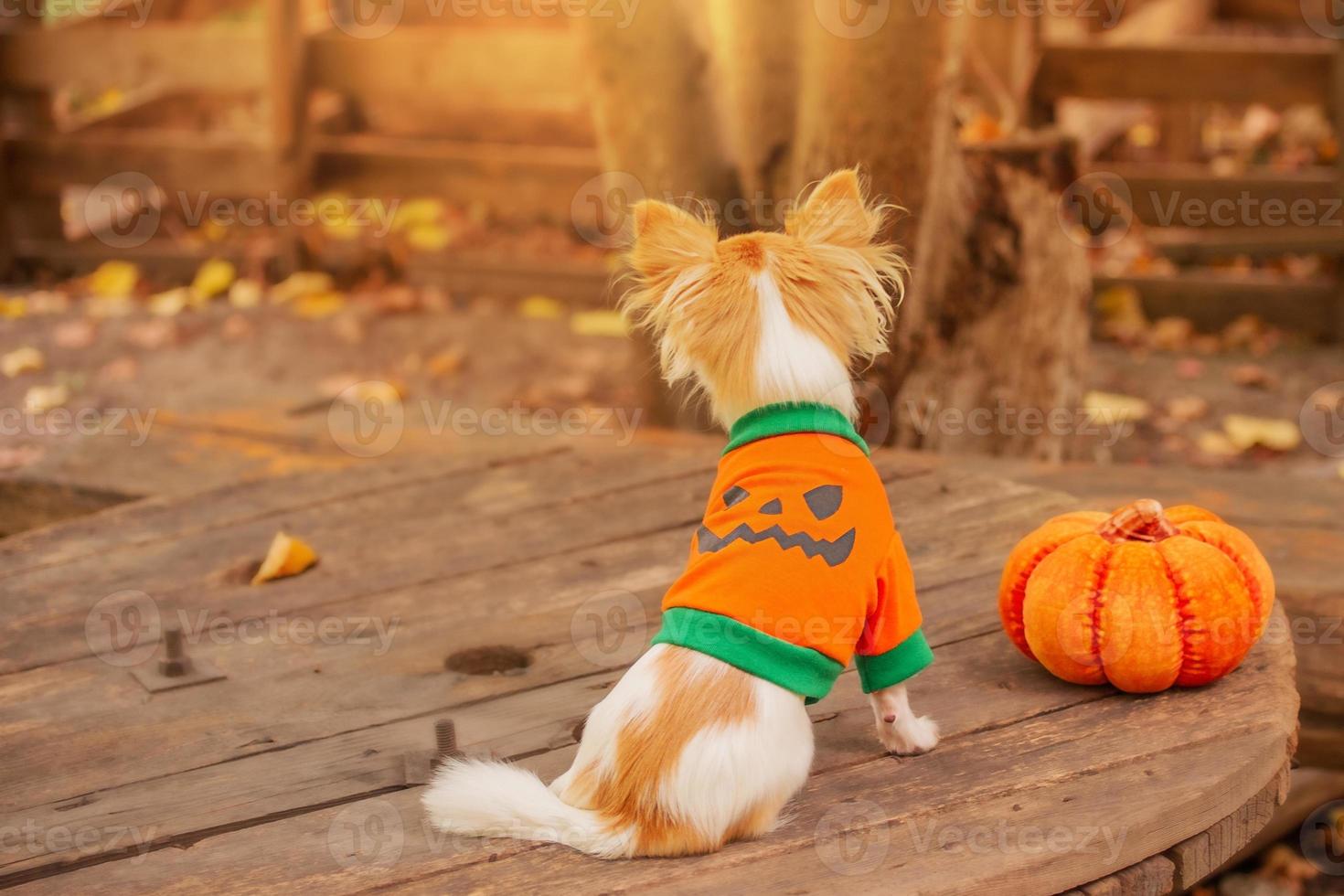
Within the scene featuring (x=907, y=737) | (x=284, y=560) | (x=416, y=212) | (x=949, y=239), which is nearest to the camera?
(x=907, y=737)

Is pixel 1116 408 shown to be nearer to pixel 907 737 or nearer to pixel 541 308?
pixel 541 308

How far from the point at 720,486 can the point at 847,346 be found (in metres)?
0.29

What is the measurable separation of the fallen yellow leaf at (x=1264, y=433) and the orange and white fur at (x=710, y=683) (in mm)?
4011

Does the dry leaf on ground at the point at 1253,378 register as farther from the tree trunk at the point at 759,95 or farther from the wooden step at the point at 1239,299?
the tree trunk at the point at 759,95

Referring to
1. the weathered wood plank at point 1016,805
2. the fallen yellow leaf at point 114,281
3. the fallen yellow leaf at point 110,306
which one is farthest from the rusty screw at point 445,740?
the fallen yellow leaf at point 114,281

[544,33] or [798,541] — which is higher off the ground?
[544,33]

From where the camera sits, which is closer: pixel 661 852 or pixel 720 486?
pixel 661 852

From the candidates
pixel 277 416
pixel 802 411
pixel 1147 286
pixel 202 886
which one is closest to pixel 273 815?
pixel 202 886

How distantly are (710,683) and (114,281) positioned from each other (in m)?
6.50

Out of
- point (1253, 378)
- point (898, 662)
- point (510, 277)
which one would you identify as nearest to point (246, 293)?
point (510, 277)

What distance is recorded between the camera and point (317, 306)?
7.16 m

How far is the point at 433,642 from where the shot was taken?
2828 mm

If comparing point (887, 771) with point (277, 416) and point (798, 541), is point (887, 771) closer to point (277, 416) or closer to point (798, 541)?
point (798, 541)

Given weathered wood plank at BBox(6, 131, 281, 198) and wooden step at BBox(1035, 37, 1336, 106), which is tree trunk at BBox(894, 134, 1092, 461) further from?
weathered wood plank at BBox(6, 131, 281, 198)
